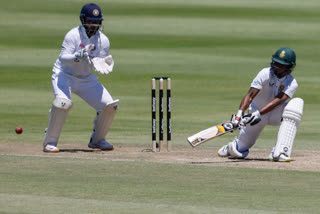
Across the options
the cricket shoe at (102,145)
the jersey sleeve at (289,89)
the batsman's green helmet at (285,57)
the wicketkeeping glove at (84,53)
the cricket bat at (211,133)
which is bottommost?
the cricket shoe at (102,145)

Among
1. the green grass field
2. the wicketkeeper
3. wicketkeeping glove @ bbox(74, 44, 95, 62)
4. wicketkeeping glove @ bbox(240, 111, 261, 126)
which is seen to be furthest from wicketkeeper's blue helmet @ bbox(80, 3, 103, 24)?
wicketkeeping glove @ bbox(240, 111, 261, 126)

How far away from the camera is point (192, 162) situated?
29.2 feet

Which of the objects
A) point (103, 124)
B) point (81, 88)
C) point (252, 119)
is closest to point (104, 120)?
point (103, 124)

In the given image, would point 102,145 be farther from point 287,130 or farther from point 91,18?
point 287,130

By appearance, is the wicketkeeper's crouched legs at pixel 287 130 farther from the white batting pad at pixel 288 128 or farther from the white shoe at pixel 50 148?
the white shoe at pixel 50 148

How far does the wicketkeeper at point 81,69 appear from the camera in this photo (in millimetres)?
9906

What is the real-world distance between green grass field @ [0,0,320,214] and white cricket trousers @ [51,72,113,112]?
1.12 m

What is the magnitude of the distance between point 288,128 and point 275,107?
30cm

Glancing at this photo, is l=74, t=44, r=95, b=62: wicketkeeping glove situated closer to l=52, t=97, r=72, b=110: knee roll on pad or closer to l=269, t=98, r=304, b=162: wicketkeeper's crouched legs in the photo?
l=52, t=97, r=72, b=110: knee roll on pad

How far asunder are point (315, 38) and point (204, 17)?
10.9 feet

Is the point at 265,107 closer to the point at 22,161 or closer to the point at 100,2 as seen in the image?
the point at 22,161

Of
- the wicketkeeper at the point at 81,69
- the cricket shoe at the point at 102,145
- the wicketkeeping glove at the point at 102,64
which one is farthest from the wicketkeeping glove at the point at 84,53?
the cricket shoe at the point at 102,145

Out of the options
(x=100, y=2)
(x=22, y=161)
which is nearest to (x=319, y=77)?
(x=100, y=2)

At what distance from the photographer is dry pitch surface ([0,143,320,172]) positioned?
876cm
